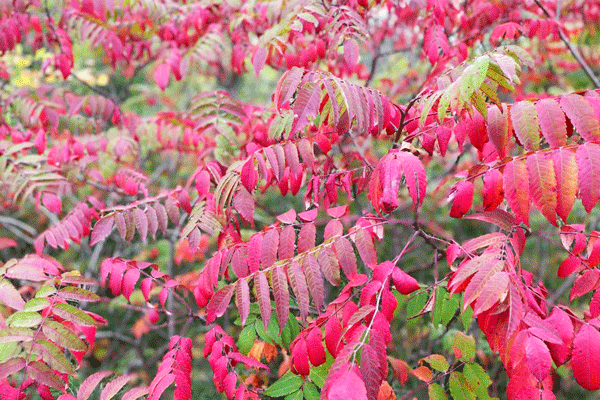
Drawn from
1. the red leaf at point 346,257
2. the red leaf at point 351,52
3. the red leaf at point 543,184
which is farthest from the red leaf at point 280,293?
the red leaf at point 351,52

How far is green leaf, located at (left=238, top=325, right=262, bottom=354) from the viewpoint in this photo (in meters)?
2.01

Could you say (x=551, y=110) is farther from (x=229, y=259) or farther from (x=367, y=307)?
(x=229, y=259)

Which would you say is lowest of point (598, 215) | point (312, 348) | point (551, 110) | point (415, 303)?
point (598, 215)

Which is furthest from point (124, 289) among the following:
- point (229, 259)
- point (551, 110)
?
point (551, 110)

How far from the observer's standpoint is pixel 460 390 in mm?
1884

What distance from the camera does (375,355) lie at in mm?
1239

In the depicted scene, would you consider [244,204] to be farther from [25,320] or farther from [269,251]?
[25,320]

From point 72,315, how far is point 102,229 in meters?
0.50

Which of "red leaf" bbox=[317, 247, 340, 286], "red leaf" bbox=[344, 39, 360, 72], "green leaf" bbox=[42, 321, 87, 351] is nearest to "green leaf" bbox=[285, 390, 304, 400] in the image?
"red leaf" bbox=[317, 247, 340, 286]

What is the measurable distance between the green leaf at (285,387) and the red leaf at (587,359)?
107 centimetres

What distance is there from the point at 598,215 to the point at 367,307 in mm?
4511

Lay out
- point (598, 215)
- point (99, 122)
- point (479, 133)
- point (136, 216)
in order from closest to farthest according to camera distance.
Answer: point (479, 133)
point (136, 216)
point (99, 122)
point (598, 215)

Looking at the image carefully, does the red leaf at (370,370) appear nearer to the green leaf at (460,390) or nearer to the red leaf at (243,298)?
the red leaf at (243,298)

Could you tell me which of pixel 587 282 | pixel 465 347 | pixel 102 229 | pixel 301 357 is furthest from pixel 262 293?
pixel 587 282
